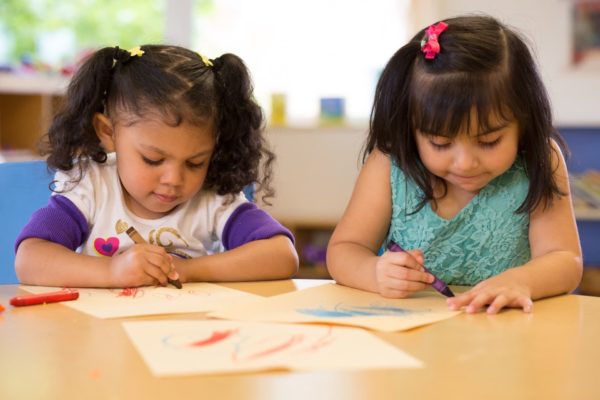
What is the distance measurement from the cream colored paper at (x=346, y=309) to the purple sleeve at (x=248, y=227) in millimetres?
236

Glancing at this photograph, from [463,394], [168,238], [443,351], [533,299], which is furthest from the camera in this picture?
[168,238]

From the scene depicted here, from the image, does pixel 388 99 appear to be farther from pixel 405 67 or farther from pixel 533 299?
pixel 533 299

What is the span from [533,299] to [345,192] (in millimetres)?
3341

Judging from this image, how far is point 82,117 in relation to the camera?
4.71 feet

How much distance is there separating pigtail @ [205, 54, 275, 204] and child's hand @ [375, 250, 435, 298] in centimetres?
43

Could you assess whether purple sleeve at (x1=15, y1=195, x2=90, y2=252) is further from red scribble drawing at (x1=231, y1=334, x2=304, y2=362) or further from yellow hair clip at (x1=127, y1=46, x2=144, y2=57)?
red scribble drawing at (x1=231, y1=334, x2=304, y2=362)

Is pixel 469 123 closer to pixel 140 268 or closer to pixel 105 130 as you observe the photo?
pixel 140 268

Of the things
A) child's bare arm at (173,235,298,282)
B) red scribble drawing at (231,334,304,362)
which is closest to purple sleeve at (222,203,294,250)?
child's bare arm at (173,235,298,282)

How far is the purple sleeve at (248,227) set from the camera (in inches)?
54.5

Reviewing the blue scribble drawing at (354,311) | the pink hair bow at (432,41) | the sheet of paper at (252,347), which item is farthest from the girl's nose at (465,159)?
A: the sheet of paper at (252,347)

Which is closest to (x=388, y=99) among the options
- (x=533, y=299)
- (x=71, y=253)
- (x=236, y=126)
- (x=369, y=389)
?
(x=236, y=126)

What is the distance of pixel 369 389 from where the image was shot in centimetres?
71

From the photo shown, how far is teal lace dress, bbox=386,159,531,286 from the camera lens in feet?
4.52

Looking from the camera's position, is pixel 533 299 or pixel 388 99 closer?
pixel 533 299
